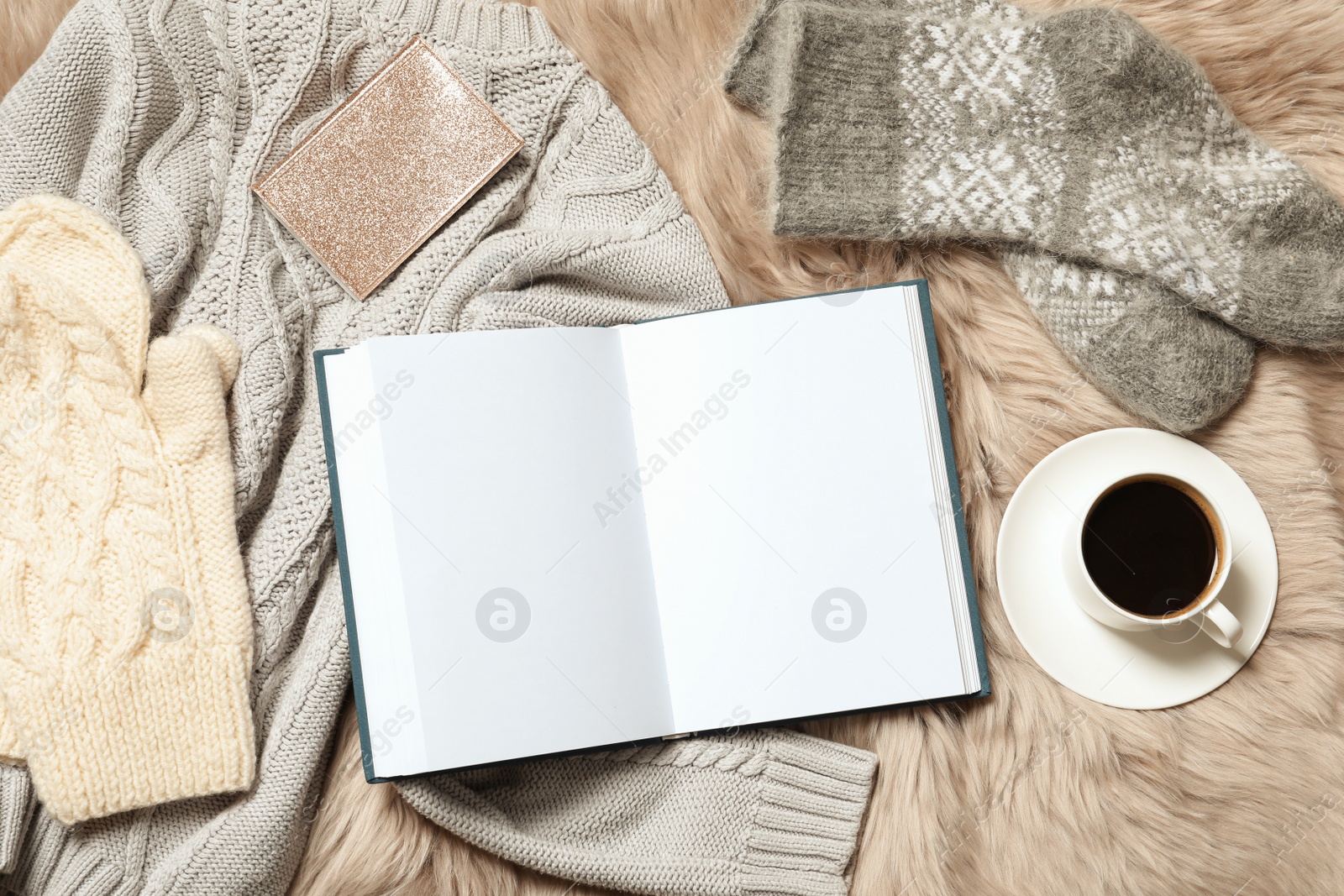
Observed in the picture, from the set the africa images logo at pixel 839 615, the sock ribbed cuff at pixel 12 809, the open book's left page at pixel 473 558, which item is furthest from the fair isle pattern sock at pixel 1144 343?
the sock ribbed cuff at pixel 12 809

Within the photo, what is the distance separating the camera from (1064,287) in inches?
27.0

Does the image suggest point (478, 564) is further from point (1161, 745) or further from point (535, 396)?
point (1161, 745)

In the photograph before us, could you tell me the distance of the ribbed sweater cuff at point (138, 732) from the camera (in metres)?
0.61

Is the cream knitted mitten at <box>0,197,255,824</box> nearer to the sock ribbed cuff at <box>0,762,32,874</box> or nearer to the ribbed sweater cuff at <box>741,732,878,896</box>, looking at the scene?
the sock ribbed cuff at <box>0,762,32,874</box>

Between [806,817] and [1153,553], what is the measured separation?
0.33 meters

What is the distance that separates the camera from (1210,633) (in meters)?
0.65

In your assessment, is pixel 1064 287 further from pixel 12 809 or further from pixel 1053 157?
pixel 12 809

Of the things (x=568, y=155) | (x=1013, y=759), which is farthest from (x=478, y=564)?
(x=1013, y=759)

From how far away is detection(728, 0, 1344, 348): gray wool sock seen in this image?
0.66m

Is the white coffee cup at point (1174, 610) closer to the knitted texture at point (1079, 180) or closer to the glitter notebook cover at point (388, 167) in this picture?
the knitted texture at point (1079, 180)

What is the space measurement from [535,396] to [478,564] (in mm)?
128

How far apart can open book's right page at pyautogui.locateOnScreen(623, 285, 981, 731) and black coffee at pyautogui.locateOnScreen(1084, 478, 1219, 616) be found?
104 millimetres

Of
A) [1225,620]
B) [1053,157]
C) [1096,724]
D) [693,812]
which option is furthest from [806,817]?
[1053,157]

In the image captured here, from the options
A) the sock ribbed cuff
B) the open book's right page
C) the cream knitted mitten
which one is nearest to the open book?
the open book's right page
